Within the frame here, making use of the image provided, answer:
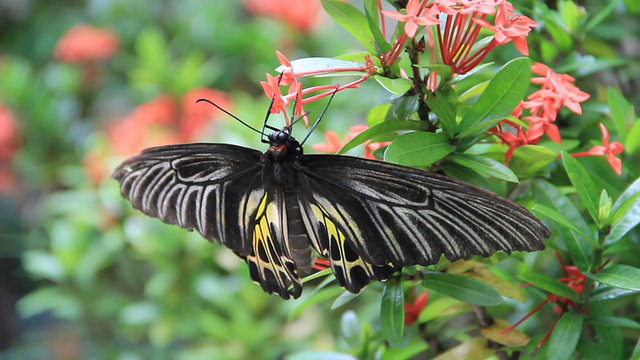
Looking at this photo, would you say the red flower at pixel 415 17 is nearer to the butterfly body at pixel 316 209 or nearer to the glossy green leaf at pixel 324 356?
the butterfly body at pixel 316 209

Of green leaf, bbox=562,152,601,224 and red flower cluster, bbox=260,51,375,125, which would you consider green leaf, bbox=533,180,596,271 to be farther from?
red flower cluster, bbox=260,51,375,125

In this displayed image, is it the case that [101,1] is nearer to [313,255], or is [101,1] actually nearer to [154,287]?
[154,287]

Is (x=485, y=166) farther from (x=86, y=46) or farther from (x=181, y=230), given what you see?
(x=86, y=46)

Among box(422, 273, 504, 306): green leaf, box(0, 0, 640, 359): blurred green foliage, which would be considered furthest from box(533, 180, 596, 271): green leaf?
box(422, 273, 504, 306): green leaf

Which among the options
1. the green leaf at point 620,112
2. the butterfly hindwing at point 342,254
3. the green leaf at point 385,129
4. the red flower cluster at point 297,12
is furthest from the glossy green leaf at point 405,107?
the red flower cluster at point 297,12

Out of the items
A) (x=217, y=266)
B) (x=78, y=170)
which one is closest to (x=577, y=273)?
(x=217, y=266)

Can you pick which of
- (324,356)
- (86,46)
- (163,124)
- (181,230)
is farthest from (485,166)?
(86,46)
